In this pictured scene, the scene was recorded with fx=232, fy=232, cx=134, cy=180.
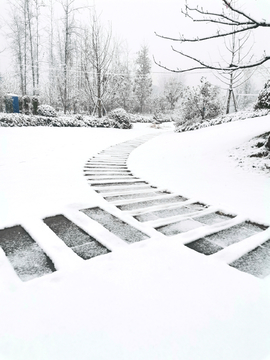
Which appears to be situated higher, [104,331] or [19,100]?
[19,100]

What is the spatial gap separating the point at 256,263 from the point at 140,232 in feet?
3.08

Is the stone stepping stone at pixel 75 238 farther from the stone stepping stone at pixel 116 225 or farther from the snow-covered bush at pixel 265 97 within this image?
the snow-covered bush at pixel 265 97

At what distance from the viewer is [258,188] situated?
3492 mm

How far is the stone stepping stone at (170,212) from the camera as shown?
244 cm

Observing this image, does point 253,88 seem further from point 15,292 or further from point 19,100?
point 15,292

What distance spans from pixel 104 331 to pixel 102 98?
14.9 m

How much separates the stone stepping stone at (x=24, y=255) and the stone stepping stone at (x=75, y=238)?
8.6 inches

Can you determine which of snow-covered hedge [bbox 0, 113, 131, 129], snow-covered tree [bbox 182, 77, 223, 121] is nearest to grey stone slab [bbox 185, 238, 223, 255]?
snow-covered hedge [bbox 0, 113, 131, 129]

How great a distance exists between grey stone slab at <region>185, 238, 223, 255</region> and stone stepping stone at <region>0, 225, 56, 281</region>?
1.08 meters

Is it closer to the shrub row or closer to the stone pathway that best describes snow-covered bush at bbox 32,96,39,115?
the shrub row

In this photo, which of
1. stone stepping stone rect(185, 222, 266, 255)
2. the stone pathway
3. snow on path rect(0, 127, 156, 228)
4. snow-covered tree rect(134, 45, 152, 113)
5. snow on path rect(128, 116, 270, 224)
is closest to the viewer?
the stone pathway

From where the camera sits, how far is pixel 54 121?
37.1 ft

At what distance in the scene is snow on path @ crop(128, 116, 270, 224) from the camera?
2963 millimetres

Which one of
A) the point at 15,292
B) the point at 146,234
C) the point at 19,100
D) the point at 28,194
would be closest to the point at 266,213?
the point at 146,234
